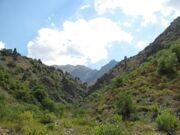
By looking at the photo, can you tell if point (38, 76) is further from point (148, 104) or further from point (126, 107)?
point (126, 107)

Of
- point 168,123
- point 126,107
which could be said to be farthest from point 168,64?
point 168,123

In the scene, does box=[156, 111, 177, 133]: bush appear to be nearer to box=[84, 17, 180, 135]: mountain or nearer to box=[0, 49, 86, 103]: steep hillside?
box=[84, 17, 180, 135]: mountain

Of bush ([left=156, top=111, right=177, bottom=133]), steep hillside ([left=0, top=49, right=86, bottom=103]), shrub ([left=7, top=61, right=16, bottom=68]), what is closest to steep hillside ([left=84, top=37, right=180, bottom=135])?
bush ([left=156, top=111, right=177, bottom=133])

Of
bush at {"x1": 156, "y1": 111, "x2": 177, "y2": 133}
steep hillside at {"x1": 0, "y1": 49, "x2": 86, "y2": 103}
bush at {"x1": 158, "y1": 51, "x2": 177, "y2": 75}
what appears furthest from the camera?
steep hillside at {"x1": 0, "y1": 49, "x2": 86, "y2": 103}

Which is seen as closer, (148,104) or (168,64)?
(148,104)

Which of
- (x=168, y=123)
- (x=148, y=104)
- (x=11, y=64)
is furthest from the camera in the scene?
(x=11, y=64)

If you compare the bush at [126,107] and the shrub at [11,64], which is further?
the shrub at [11,64]

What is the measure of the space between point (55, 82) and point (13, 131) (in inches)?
5448

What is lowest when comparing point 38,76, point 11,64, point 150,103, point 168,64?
point 150,103

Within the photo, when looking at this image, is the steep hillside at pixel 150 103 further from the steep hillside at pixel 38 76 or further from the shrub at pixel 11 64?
the shrub at pixel 11 64

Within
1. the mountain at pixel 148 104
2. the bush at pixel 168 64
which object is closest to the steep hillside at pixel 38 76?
the mountain at pixel 148 104

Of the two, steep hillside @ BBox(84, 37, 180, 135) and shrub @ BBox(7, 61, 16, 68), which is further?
shrub @ BBox(7, 61, 16, 68)

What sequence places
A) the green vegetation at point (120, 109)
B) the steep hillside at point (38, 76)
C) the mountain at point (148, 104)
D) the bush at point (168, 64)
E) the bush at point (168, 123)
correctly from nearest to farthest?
the green vegetation at point (120, 109)
the bush at point (168, 123)
the mountain at point (148, 104)
the bush at point (168, 64)
the steep hillside at point (38, 76)

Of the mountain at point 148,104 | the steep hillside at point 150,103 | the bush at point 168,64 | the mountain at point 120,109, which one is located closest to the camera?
the mountain at point 120,109
